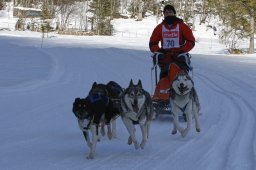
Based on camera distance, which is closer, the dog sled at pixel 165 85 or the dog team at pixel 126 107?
the dog team at pixel 126 107

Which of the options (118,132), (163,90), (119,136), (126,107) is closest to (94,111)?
(126,107)

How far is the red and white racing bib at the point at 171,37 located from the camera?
7.57 metres

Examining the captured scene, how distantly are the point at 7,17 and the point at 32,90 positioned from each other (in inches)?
2435

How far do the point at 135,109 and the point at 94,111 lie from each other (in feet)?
1.76

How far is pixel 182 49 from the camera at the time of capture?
7.59m

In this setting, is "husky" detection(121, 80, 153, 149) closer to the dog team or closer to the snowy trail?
the dog team

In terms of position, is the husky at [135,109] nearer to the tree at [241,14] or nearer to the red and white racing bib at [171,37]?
the red and white racing bib at [171,37]

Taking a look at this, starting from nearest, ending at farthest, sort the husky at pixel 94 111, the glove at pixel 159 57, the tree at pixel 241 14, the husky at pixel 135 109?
1. the husky at pixel 94 111
2. the husky at pixel 135 109
3. the glove at pixel 159 57
4. the tree at pixel 241 14

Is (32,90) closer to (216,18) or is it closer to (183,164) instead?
(183,164)

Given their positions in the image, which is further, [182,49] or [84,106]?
[182,49]

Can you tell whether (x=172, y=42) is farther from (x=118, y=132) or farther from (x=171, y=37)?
(x=118, y=132)

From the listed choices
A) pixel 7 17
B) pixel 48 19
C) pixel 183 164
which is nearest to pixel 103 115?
pixel 183 164

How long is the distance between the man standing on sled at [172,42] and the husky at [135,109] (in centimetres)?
188

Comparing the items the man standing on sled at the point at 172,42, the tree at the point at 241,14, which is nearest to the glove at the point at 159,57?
the man standing on sled at the point at 172,42
